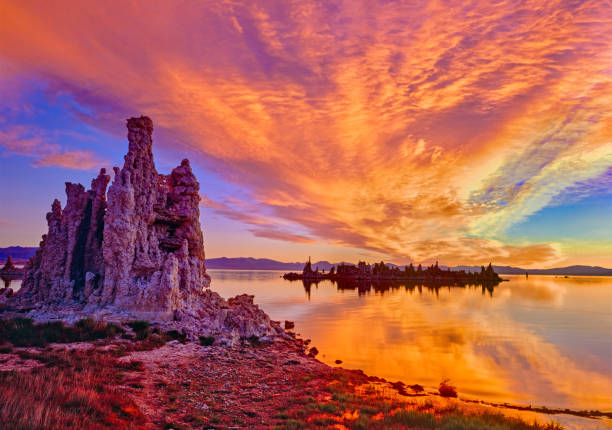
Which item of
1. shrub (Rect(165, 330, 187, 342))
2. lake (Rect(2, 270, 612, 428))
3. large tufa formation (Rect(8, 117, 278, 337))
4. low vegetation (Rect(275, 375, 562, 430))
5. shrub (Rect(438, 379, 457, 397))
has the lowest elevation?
lake (Rect(2, 270, 612, 428))

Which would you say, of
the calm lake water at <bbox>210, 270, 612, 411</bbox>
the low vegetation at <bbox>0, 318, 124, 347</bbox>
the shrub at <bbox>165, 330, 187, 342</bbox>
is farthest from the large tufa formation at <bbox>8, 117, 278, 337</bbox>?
the calm lake water at <bbox>210, 270, 612, 411</bbox>

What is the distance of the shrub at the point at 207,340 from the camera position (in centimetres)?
2446

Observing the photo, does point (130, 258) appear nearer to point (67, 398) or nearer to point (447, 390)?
point (67, 398)

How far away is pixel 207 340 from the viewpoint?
2480 cm

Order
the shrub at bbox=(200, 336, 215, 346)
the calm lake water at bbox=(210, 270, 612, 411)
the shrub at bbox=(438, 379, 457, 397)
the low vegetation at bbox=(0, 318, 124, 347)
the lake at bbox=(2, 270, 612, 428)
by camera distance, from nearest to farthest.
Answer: the low vegetation at bbox=(0, 318, 124, 347), the shrub at bbox=(438, 379, 457, 397), the lake at bbox=(2, 270, 612, 428), the calm lake water at bbox=(210, 270, 612, 411), the shrub at bbox=(200, 336, 215, 346)

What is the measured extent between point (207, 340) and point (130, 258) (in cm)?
885

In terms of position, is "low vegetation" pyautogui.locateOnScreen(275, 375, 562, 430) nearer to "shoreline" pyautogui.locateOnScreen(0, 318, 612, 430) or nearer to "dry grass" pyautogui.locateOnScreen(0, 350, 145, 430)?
"shoreline" pyautogui.locateOnScreen(0, 318, 612, 430)

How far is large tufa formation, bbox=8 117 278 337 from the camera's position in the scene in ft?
84.8

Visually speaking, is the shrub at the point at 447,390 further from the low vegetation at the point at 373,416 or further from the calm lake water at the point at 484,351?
the low vegetation at the point at 373,416

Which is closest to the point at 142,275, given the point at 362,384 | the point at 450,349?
the point at 362,384

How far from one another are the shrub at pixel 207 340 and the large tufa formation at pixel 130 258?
43.6 inches

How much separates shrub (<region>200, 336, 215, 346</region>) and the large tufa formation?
3.64 ft

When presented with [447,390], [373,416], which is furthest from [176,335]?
[447,390]

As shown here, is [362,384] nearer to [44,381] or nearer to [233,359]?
[233,359]
